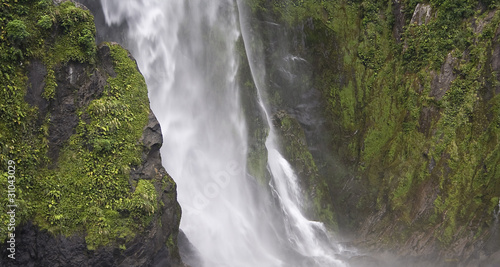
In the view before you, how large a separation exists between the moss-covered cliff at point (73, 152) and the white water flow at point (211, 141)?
14.5 feet

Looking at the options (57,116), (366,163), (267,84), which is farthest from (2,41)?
(366,163)

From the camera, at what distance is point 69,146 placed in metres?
10.2

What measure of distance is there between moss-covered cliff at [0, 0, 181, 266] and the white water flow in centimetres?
441

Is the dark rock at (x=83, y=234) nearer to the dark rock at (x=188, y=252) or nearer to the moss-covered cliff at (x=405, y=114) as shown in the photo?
the dark rock at (x=188, y=252)

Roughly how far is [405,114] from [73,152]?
1648 cm

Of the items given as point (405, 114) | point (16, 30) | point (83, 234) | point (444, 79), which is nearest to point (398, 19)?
point (444, 79)

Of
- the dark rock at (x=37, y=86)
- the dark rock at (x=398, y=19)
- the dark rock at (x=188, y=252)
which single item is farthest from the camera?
the dark rock at (x=398, y=19)

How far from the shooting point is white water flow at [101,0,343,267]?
15992mm

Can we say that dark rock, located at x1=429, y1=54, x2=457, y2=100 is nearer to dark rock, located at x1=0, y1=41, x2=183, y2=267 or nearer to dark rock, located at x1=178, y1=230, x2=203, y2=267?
dark rock, located at x1=178, y1=230, x2=203, y2=267

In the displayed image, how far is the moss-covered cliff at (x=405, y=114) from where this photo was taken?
17.9 metres

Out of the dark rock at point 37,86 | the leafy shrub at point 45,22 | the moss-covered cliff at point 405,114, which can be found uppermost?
the moss-covered cliff at point 405,114

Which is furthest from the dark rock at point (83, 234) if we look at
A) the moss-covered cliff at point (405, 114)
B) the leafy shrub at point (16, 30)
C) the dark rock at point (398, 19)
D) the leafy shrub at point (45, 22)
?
the dark rock at point (398, 19)

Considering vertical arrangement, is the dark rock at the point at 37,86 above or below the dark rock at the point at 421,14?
below

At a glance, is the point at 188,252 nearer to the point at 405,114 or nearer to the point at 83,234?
the point at 83,234
